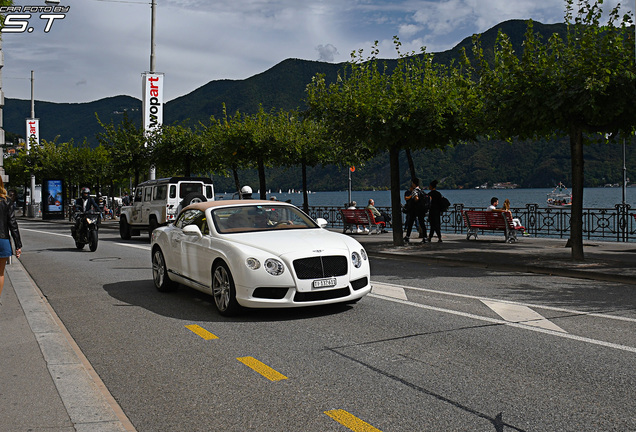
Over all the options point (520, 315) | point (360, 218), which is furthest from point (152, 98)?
point (520, 315)

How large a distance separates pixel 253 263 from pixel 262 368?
2187 millimetres

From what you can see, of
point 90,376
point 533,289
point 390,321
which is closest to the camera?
point 90,376

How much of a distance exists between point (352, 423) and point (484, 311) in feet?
15.2

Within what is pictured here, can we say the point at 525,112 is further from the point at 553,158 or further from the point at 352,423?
the point at 553,158

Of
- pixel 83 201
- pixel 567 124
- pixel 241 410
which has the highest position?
pixel 567 124

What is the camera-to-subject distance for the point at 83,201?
767 inches

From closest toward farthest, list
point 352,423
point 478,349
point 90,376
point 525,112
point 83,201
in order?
point 352,423, point 90,376, point 478,349, point 525,112, point 83,201

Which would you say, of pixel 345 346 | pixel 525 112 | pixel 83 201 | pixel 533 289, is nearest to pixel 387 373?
pixel 345 346

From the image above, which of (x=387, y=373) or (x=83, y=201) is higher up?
(x=83, y=201)

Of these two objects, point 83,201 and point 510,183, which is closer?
point 83,201

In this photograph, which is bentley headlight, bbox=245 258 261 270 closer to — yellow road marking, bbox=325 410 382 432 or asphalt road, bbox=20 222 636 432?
asphalt road, bbox=20 222 636 432

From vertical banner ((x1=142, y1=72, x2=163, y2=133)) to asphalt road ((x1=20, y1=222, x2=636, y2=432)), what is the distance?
72.6 ft

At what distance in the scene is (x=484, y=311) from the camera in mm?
8656

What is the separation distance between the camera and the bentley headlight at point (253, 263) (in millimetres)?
7867
